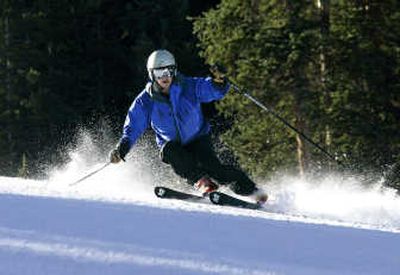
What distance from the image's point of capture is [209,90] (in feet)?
24.0

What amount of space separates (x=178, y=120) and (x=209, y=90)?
15.8 inches

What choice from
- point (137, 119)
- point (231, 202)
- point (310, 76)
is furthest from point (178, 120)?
point (310, 76)

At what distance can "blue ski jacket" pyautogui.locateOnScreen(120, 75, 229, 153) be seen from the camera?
726 centimetres

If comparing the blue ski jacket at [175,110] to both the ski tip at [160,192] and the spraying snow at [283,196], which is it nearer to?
the ski tip at [160,192]

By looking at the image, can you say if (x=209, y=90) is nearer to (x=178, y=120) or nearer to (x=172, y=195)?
(x=178, y=120)

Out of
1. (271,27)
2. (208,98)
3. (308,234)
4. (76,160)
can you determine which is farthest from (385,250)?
(271,27)

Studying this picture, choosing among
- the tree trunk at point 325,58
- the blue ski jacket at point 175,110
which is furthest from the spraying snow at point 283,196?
the tree trunk at point 325,58

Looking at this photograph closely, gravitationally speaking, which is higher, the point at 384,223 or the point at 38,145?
the point at 384,223

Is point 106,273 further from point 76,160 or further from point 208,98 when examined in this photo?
point 76,160

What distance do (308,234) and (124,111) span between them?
22863 millimetres

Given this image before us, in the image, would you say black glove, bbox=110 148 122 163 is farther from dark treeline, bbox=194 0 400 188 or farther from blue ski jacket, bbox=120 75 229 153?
dark treeline, bbox=194 0 400 188

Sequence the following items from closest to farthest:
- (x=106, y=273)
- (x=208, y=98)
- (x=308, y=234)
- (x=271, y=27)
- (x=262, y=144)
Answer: (x=106, y=273)
(x=308, y=234)
(x=208, y=98)
(x=271, y=27)
(x=262, y=144)

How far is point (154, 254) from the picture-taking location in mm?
3828

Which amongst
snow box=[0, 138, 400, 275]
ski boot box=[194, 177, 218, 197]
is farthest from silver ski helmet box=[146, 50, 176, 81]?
snow box=[0, 138, 400, 275]
